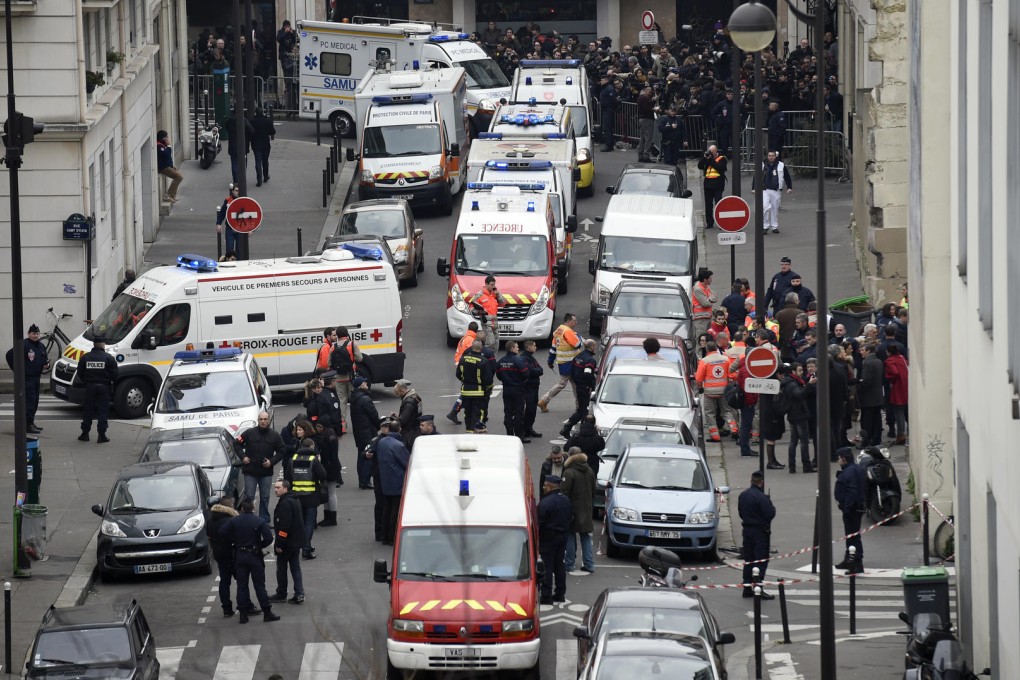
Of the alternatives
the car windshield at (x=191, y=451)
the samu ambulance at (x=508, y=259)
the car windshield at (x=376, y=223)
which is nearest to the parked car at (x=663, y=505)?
the car windshield at (x=191, y=451)

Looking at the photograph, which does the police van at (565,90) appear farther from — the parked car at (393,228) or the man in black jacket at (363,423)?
the man in black jacket at (363,423)

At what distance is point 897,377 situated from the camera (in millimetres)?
26688

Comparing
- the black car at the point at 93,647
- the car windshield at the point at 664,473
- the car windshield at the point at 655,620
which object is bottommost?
the black car at the point at 93,647

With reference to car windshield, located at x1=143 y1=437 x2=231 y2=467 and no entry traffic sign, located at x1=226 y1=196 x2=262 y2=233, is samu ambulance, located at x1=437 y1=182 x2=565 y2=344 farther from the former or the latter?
car windshield, located at x1=143 y1=437 x2=231 y2=467

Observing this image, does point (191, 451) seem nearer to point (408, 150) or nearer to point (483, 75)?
point (408, 150)

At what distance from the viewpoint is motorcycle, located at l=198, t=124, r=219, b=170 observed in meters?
46.8

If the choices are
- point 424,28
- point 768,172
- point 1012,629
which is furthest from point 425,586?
point 424,28

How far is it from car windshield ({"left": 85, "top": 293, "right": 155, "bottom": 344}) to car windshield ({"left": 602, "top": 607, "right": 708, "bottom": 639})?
14106 mm

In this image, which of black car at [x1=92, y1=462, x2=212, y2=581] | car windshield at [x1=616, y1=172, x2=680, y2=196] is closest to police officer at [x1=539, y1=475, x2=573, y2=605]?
black car at [x1=92, y1=462, x2=212, y2=581]

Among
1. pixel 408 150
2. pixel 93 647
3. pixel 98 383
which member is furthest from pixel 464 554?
pixel 408 150

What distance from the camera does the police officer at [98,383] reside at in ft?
93.1

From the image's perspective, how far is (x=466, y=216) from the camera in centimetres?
3428

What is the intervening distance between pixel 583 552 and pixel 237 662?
455 centimetres

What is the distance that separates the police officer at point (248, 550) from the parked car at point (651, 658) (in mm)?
4980
